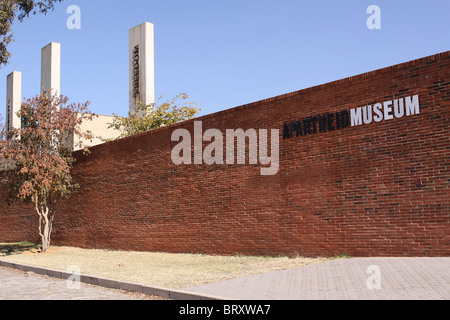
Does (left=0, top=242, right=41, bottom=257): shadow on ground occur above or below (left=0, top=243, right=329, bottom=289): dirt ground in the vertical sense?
below

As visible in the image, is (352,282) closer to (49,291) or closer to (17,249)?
(49,291)

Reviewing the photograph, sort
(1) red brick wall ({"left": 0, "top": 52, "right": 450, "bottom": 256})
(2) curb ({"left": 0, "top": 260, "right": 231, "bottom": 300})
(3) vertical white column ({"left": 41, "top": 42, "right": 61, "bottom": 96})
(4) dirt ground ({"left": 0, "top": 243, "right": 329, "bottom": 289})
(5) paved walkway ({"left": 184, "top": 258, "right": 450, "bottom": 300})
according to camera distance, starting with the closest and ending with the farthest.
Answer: (5) paved walkway ({"left": 184, "top": 258, "right": 450, "bottom": 300})
(2) curb ({"left": 0, "top": 260, "right": 231, "bottom": 300})
(4) dirt ground ({"left": 0, "top": 243, "right": 329, "bottom": 289})
(1) red brick wall ({"left": 0, "top": 52, "right": 450, "bottom": 256})
(3) vertical white column ({"left": 41, "top": 42, "right": 61, "bottom": 96})

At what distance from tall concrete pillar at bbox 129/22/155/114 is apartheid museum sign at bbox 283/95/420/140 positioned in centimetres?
1485

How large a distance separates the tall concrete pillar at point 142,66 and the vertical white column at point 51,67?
6743 mm

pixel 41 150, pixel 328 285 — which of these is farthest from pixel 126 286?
pixel 41 150

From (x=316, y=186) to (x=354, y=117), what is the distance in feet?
5.80

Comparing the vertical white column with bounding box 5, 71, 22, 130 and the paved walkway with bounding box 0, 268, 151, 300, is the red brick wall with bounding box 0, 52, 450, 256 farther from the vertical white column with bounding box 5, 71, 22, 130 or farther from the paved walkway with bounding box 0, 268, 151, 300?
the vertical white column with bounding box 5, 71, 22, 130

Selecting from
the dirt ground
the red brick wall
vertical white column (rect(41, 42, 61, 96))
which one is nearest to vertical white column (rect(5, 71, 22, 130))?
vertical white column (rect(41, 42, 61, 96))

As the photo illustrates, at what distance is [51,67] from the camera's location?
1188 inches

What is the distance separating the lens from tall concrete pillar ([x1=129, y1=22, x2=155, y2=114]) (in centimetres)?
2531

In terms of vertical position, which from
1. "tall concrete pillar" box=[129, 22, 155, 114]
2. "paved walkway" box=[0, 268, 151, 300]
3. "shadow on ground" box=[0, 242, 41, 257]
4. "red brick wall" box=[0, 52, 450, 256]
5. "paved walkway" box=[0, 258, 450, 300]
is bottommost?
"shadow on ground" box=[0, 242, 41, 257]

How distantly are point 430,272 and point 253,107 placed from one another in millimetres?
6332
